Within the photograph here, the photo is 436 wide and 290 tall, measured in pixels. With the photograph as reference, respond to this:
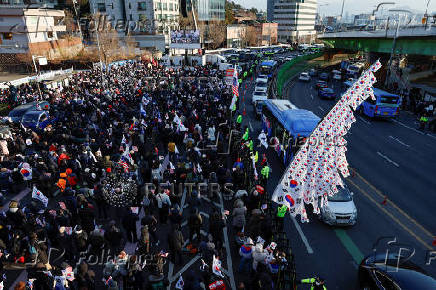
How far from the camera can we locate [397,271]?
24.8 feet

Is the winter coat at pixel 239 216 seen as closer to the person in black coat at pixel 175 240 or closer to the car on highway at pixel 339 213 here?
the person in black coat at pixel 175 240

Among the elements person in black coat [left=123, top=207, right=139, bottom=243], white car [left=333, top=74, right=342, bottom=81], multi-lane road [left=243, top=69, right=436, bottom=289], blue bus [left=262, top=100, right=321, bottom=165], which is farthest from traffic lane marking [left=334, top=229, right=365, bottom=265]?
white car [left=333, top=74, right=342, bottom=81]

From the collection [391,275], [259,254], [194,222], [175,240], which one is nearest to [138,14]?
[194,222]

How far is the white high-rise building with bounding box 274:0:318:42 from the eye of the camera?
5773 inches

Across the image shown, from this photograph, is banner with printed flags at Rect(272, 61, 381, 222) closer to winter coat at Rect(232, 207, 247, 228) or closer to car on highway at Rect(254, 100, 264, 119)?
winter coat at Rect(232, 207, 247, 228)

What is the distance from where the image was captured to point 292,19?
148 m

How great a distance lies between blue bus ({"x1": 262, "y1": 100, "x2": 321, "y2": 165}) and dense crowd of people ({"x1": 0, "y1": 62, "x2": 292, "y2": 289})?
6.63 feet

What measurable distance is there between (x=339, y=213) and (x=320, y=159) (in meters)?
4.04

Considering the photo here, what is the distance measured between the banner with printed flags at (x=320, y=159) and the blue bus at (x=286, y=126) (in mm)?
5978

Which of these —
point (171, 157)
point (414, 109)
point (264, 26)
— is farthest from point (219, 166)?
point (264, 26)

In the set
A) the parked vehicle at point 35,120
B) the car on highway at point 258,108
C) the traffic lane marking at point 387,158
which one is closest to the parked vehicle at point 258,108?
the car on highway at point 258,108

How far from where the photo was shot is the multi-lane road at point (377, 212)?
32.4ft

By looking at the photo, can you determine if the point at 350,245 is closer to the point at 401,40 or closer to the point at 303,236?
the point at 303,236

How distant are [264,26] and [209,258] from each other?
111602 millimetres
